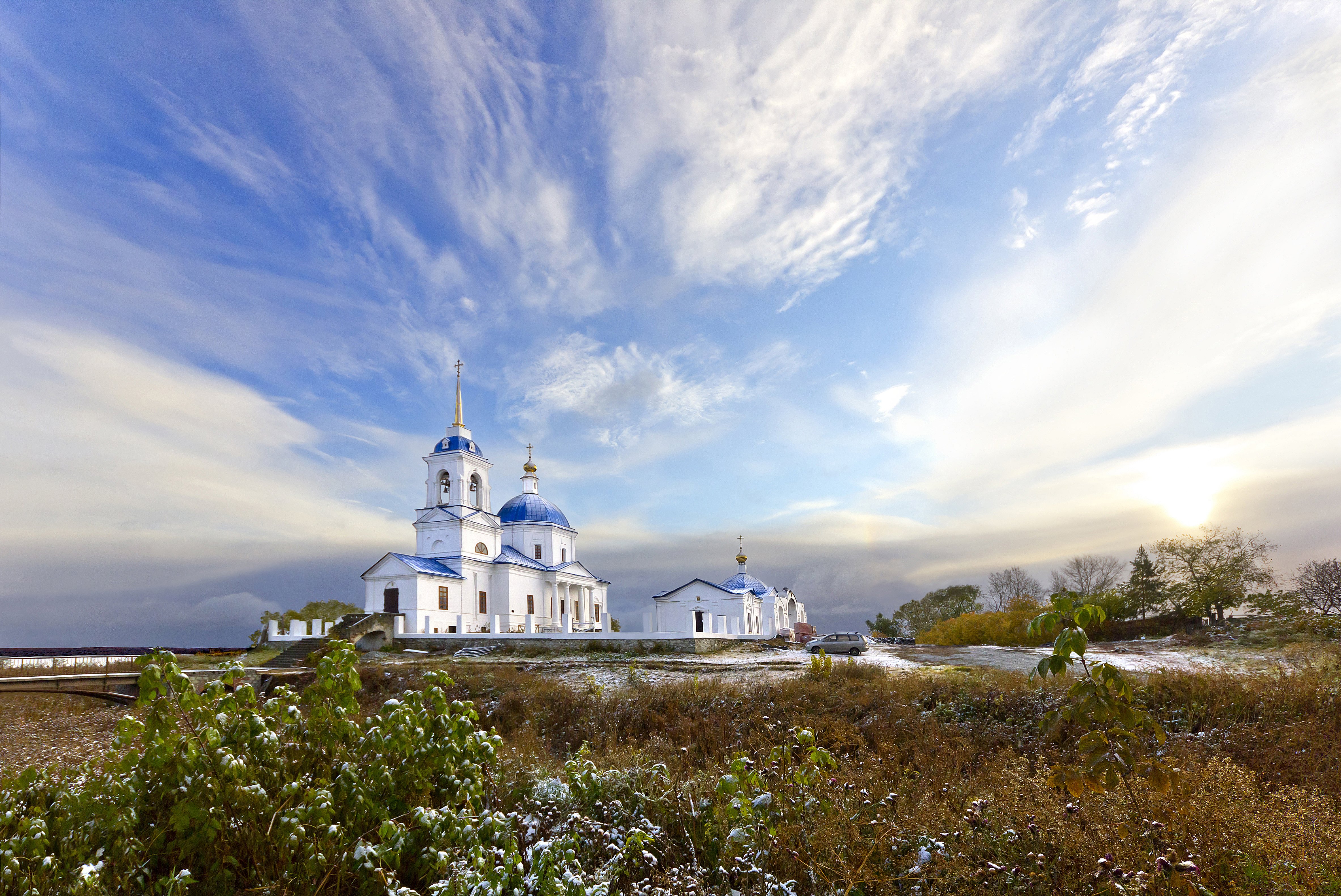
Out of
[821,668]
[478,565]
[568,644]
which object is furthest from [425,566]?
[821,668]

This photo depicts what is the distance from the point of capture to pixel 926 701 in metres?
11.2

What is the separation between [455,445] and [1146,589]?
39.9 m

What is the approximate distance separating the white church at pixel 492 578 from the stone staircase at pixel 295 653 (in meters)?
3.75

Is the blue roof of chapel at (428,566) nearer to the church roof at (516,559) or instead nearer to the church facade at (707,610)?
the church roof at (516,559)

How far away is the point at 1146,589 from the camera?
108 feet

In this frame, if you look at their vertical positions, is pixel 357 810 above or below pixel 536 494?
below

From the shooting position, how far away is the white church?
3694 cm

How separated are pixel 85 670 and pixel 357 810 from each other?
21.1m

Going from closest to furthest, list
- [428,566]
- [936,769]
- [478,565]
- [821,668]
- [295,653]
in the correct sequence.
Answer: [936,769] < [821,668] < [295,653] < [428,566] < [478,565]

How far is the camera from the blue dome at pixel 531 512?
48.9 meters

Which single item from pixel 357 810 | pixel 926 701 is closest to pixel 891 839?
pixel 357 810

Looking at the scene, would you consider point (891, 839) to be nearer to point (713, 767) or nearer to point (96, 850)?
point (713, 767)

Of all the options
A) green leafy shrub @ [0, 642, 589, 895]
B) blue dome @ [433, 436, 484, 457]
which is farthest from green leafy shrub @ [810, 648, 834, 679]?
blue dome @ [433, 436, 484, 457]

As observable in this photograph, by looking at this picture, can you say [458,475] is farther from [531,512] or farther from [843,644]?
[843,644]
